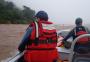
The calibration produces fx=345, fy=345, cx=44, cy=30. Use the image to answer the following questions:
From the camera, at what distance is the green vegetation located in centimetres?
4284

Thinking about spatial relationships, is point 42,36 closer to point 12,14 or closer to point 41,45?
point 41,45

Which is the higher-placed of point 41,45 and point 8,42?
point 41,45

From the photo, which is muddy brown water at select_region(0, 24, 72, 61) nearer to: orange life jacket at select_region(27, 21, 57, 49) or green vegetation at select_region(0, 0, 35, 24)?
orange life jacket at select_region(27, 21, 57, 49)

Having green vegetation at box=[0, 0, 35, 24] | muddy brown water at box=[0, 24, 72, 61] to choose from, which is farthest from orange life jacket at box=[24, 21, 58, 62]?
green vegetation at box=[0, 0, 35, 24]

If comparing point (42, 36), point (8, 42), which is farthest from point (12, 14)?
point (42, 36)

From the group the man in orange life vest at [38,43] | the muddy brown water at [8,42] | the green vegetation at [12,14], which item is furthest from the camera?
the green vegetation at [12,14]

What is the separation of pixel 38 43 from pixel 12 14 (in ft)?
128

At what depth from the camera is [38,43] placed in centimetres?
481

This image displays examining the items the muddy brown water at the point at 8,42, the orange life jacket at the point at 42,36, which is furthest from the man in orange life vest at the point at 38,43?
the muddy brown water at the point at 8,42

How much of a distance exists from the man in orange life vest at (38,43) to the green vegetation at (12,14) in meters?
36.5

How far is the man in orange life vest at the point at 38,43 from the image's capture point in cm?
480

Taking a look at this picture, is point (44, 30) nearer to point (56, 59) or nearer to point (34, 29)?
point (34, 29)

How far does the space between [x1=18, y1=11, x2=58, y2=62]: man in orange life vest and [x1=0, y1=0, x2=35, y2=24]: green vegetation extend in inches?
1437

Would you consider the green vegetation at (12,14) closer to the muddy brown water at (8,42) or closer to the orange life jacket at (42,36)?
the muddy brown water at (8,42)
